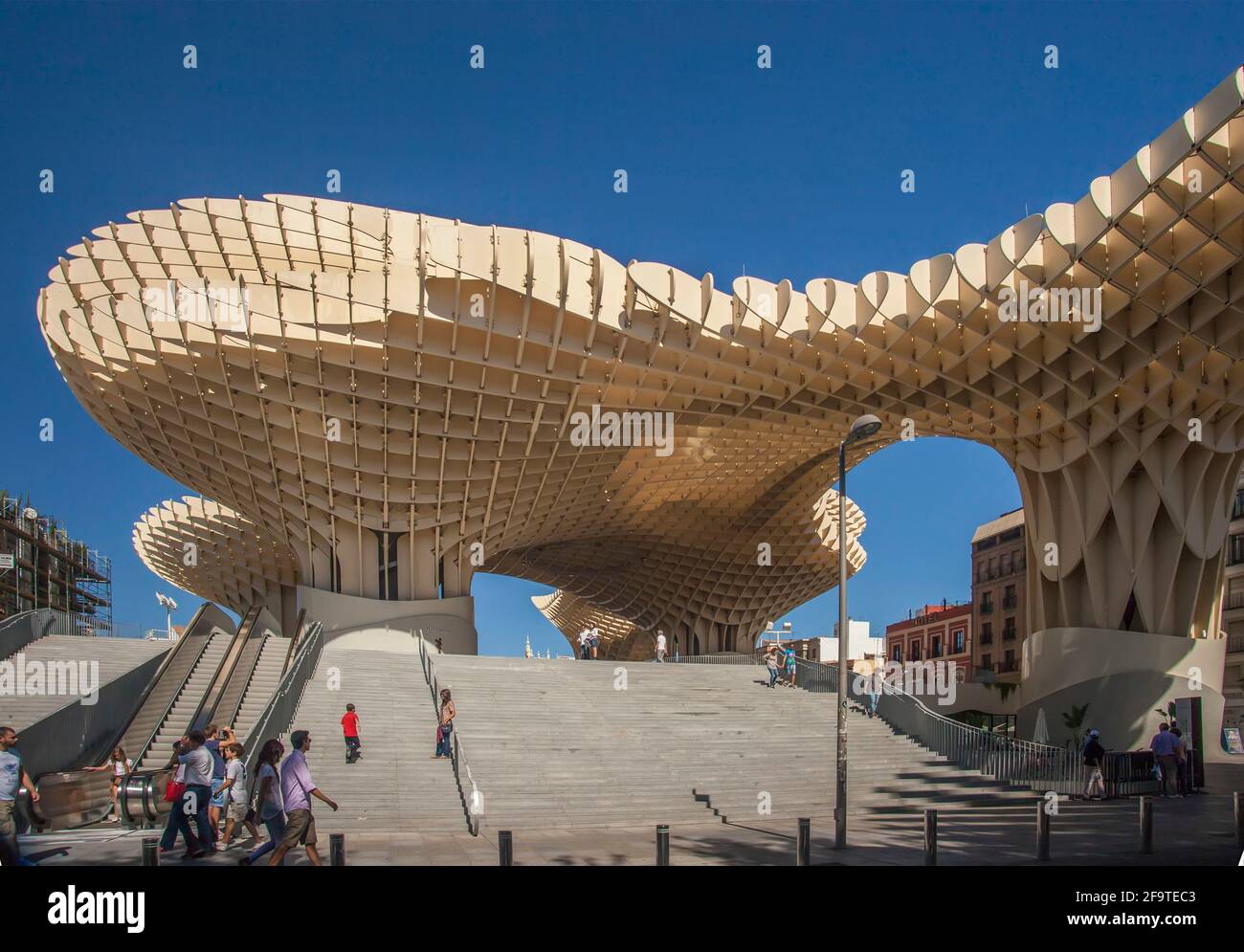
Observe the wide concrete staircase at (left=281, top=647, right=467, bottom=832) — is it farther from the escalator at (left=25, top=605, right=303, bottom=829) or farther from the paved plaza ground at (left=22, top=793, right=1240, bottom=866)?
the escalator at (left=25, top=605, right=303, bottom=829)

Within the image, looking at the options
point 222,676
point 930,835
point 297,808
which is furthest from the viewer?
point 222,676

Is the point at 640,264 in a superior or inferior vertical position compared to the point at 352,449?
superior

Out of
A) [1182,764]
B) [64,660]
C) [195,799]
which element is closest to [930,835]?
[195,799]

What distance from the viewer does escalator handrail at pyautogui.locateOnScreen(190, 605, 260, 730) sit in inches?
888

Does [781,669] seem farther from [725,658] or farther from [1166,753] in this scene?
[725,658]

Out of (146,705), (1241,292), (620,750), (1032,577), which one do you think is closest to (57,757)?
(146,705)

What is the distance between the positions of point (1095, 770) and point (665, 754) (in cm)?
891

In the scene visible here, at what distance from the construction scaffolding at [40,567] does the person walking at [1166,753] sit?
42546 mm

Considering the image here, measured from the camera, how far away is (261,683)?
2617 cm

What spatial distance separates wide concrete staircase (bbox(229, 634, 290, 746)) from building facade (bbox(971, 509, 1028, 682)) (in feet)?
196

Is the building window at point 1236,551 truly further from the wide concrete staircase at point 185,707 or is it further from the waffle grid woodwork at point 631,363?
the wide concrete staircase at point 185,707

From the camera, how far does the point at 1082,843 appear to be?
53.1ft
